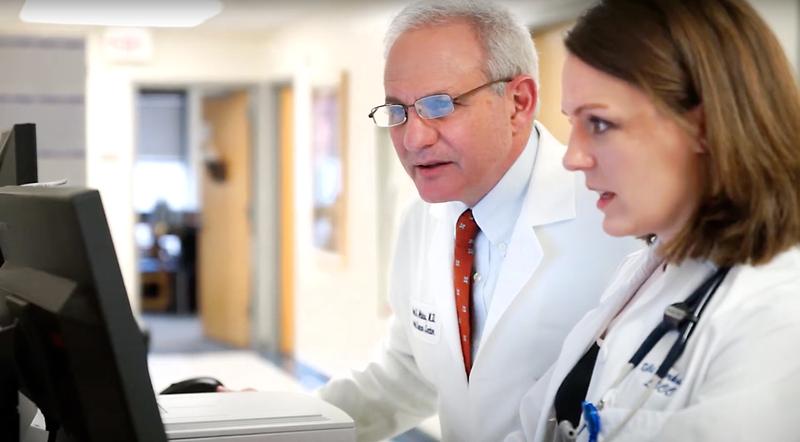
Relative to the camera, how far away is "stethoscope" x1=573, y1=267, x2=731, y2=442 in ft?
3.47

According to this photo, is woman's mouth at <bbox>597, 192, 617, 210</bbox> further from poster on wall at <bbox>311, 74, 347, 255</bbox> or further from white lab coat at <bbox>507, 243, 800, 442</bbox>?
poster on wall at <bbox>311, 74, 347, 255</bbox>

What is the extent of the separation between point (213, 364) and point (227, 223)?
8.41 ft

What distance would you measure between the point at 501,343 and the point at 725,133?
2.22 ft

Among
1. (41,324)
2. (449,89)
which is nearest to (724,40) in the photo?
(449,89)

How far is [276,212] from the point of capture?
25.3 feet

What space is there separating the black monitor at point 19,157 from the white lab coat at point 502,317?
75 cm

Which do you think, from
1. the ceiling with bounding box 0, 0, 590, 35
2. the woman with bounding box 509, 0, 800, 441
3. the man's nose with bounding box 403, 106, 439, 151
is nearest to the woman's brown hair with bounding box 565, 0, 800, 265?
the woman with bounding box 509, 0, 800, 441

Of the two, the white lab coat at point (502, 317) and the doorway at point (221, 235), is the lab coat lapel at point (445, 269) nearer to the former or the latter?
the white lab coat at point (502, 317)

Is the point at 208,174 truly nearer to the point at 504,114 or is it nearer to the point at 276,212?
the point at 276,212

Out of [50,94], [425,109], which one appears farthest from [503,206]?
[50,94]

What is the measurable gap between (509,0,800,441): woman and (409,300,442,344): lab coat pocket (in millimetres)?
557

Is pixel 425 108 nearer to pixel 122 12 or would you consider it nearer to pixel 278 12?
pixel 122 12

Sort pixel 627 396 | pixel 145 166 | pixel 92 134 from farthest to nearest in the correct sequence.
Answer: pixel 145 166, pixel 92 134, pixel 627 396

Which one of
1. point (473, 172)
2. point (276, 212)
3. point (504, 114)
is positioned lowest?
point (276, 212)
